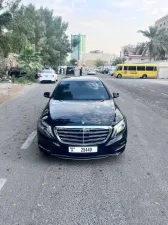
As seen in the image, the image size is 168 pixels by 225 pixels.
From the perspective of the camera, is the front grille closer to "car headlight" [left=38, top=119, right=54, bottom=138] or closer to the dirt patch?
"car headlight" [left=38, top=119, right=54, bottom=138]

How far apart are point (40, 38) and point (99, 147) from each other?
4131 cm

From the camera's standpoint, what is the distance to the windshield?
22.6 ft

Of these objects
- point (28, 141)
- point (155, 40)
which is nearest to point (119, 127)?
point (28, 141)

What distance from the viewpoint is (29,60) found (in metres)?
32.1

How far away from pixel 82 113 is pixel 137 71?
158 feet

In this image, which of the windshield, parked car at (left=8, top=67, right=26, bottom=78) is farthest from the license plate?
parked car at (left=8, top=67, right=26, bottom=78)

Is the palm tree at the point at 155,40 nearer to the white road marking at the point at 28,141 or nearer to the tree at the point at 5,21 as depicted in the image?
the tree at the point at 5,21

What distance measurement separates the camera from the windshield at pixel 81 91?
6887mm

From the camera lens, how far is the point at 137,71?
52125mm

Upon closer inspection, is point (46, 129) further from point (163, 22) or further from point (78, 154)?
point (163, 22)

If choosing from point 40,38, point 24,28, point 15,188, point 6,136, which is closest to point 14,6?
point 24,28

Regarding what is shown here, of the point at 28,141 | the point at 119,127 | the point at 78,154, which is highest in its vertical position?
the point at 119,127

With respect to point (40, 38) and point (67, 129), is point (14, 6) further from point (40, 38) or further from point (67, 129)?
point (40, 38)

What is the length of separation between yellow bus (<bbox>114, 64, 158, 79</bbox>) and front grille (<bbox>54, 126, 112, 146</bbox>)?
158 feet
